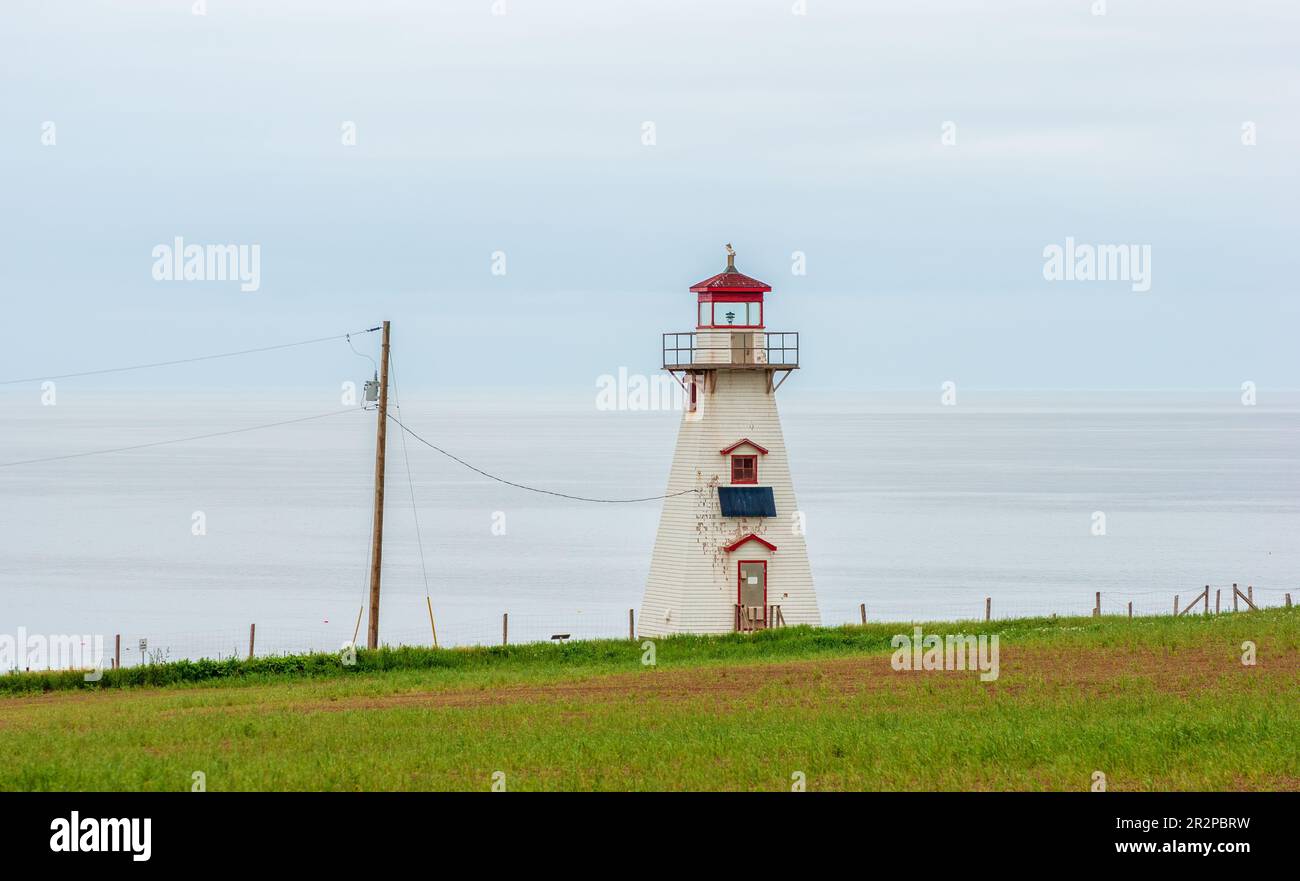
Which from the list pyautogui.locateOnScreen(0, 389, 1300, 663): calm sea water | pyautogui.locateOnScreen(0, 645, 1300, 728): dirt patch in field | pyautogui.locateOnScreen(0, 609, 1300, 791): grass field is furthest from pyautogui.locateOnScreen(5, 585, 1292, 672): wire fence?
pyautogui.locateOnScreen(0, 645, 1300, 728): dirt patch in field

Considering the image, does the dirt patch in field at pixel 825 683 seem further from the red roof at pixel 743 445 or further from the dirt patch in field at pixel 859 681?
the red roof at pixel 743 445

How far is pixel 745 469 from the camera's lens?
47031 mm

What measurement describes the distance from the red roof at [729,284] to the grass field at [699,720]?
11.0m

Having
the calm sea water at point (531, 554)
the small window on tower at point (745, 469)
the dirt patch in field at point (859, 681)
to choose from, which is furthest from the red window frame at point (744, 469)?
the calm sea water at point (531, 554)

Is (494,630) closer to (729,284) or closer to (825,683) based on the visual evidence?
(729,284)

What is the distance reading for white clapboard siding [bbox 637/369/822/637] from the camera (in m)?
46.3

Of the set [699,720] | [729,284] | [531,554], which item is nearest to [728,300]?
[729,284]

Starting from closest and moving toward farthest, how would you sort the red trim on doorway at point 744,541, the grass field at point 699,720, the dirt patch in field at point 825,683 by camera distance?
the grass field at point 699,720 < the dirt patch in field at point 825,683 < the red trim on doorway at point 744,541

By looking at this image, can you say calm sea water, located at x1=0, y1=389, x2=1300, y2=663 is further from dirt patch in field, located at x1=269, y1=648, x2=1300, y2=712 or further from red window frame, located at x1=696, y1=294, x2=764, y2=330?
dirt patch in field, located at x1=269, y1=648, x2=1300, y2=712

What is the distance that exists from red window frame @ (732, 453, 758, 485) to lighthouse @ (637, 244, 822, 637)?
28mm

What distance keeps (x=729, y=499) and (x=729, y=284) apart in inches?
241

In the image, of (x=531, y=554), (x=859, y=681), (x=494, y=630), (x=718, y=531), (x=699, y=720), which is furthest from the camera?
(x=531, y=554)

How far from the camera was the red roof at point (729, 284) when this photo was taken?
1864 inches
